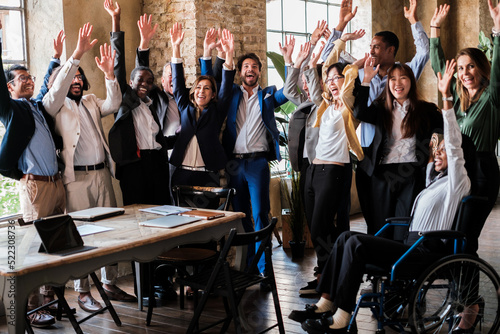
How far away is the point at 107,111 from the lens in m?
4.92

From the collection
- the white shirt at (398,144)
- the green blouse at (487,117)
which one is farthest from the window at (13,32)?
the green blouse at (487,117)

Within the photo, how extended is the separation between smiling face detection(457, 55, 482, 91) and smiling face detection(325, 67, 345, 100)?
2.98 ft

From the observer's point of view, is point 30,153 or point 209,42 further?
A: point 209,42

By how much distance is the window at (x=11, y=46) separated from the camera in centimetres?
529

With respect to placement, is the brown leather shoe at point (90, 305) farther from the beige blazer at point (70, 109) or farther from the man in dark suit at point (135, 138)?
the beige blazer at point (70, 109)

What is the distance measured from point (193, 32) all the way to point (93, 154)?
5.63ft

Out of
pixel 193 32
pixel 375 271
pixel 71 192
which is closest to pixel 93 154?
pixel 71 192

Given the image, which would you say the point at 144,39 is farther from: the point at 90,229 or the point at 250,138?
the point at 90,229

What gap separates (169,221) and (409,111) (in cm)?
191

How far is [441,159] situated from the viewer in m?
3.90

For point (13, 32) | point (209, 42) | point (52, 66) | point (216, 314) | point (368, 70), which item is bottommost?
point (216, 314)

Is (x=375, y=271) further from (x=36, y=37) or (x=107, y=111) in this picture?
(x=36, y=37)

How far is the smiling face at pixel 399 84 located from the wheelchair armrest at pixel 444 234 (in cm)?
122

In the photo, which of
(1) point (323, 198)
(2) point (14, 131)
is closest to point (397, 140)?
(1) point (323, 198)
